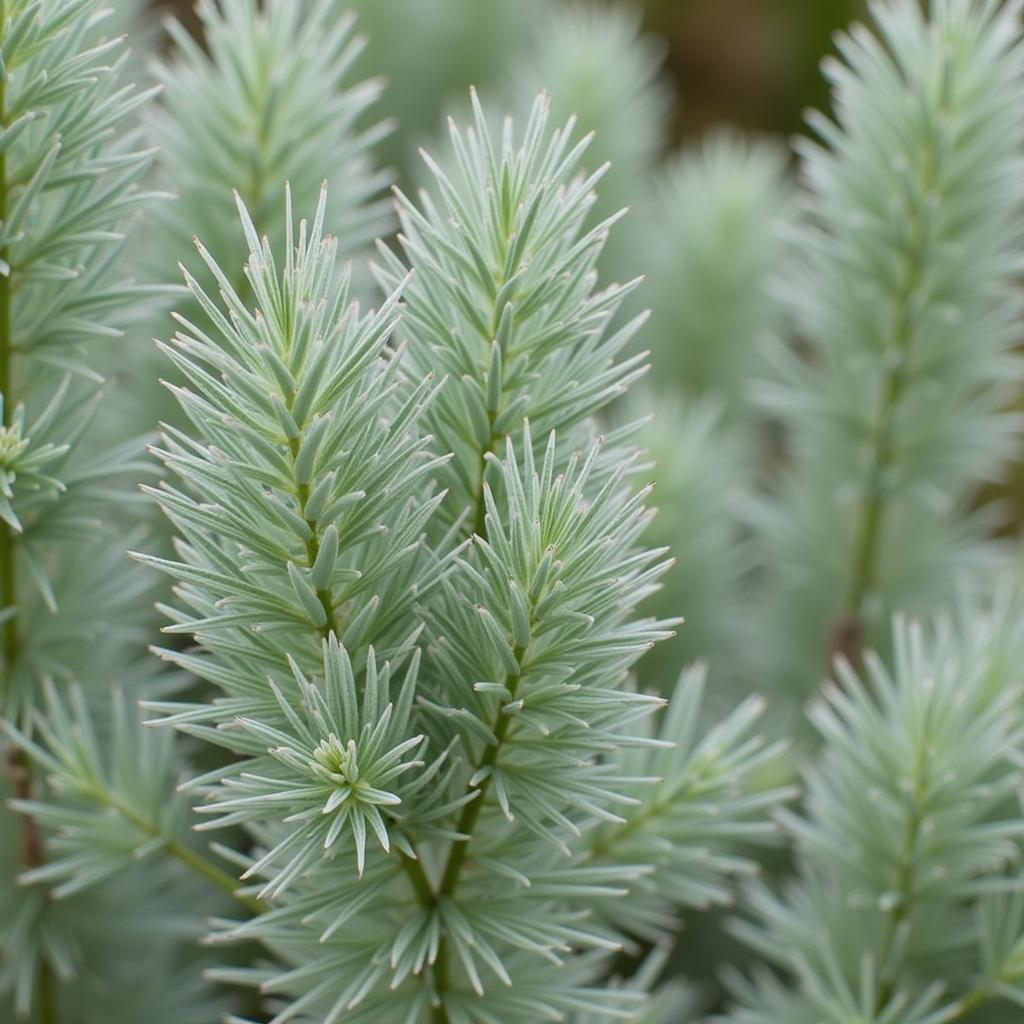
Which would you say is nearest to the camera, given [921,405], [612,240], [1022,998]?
[1022,998]

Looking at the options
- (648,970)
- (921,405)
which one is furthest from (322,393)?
(921,405)

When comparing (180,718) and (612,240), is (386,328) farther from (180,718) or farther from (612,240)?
(612,240)

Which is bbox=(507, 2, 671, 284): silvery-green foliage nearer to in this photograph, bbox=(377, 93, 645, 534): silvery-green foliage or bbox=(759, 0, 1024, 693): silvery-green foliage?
bbox=(759, 0, 1024, 693): silvery-green foliage

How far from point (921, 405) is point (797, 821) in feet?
0.69

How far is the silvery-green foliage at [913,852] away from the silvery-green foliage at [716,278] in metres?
0.27

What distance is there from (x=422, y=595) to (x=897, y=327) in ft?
0.97

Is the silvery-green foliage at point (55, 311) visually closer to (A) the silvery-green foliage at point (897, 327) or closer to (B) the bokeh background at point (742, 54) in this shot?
(A) the silvery-green foliage at point (897, 327)

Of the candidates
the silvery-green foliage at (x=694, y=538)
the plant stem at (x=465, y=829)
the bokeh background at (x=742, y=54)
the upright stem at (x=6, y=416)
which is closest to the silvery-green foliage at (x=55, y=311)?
the upright stem at (x=6, y=416)

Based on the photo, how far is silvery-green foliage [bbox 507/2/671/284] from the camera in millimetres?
690

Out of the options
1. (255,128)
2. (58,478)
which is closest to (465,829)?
(58,478)

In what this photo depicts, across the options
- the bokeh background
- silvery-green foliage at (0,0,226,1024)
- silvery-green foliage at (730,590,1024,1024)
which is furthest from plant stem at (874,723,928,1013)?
the bokeh background

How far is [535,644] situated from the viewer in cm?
31

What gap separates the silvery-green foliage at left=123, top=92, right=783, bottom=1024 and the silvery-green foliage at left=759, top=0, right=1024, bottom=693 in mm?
Result: 216

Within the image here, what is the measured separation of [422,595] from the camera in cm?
33
